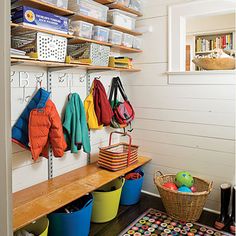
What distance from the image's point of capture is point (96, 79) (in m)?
2.71

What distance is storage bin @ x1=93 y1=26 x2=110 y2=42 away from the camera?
7.72 ft

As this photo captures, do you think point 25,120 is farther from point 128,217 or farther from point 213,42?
point 213,42

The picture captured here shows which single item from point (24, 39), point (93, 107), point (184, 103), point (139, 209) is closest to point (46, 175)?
point (93, 107)

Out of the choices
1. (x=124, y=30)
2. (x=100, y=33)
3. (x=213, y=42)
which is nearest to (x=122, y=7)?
(x=124, y=30)

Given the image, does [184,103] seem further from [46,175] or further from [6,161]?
[6,161]

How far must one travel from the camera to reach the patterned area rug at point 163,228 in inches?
88.5

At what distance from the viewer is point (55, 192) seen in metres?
2.09

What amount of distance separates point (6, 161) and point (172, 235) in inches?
71.0

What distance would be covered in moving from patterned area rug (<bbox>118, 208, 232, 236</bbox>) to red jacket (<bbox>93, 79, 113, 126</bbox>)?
997 millimetres

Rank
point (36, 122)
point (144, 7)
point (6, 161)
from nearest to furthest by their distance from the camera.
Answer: point (6, 161) < point (36, 122) < point (144, 7)

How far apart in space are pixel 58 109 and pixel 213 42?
10.4 ft

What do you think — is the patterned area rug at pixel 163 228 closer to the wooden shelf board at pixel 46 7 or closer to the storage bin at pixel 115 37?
the storage bin at pixel 115 37

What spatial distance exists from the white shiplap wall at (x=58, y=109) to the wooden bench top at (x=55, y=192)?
7 centimetres

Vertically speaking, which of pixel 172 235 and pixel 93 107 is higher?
pixel 93 107
